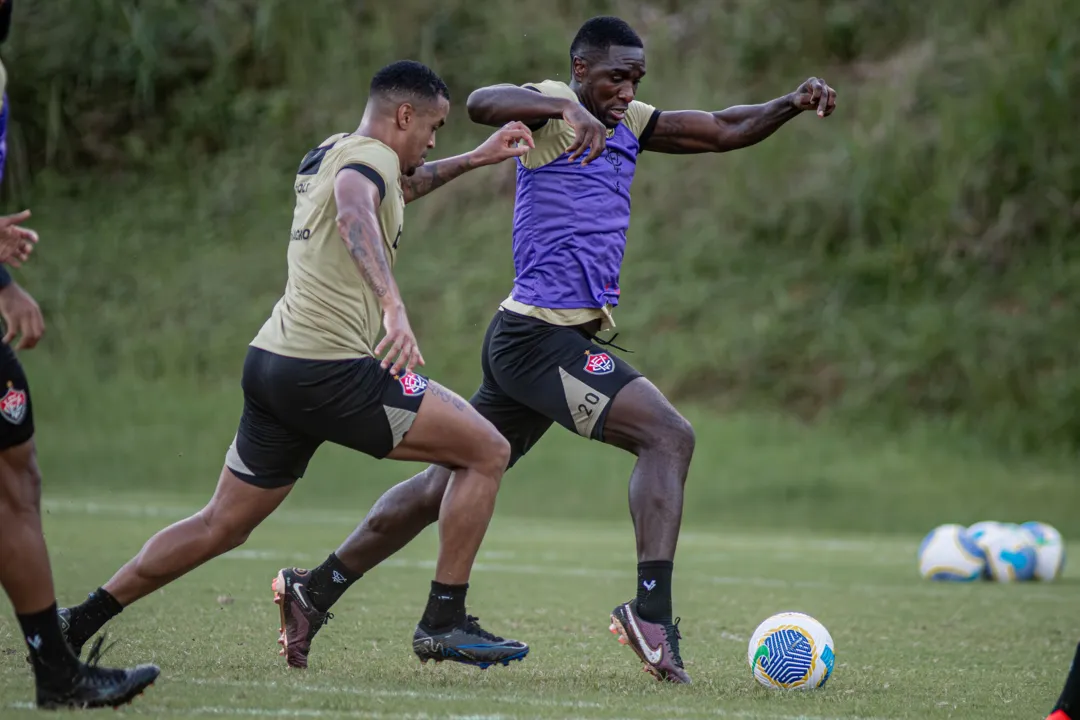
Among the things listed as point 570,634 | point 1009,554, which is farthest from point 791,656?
point 1009,554

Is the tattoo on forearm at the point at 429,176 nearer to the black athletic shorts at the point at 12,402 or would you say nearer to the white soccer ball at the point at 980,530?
the black athletic shorts at the point at 12,402

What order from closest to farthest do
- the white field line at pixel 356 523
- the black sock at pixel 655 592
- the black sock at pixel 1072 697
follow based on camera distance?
the black sock at pixel 1072 697 < the black sock at pixel 655 592 < the white field line at pixel 356 523

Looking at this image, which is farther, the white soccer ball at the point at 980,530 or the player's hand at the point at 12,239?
the white soccer ball at the point at 980,530

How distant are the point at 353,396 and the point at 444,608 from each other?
0.92 meters

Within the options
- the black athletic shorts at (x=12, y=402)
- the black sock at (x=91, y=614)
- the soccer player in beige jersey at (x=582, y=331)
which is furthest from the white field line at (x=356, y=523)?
the black athletic shorts at (x=12, y=402)

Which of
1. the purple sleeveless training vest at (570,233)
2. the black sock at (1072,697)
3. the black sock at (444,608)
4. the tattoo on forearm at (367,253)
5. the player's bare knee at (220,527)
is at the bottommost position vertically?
the black sock at (444,608)

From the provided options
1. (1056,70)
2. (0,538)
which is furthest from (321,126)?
(0,538)

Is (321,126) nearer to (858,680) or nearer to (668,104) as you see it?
(668,104)

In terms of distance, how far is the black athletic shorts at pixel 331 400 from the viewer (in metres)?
5.79

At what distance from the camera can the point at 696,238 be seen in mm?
23266

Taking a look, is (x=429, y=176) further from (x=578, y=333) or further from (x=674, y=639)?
(x=674, y=639)

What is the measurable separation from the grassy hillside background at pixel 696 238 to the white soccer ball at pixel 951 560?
5.53m

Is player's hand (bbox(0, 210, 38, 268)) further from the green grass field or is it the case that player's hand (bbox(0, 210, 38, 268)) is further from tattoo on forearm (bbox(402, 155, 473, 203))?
tattoo on forearm (bbox(402, 155, 473, 203))

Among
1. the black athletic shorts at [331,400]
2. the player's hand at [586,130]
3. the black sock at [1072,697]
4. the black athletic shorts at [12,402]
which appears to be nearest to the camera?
the black sock at [1072,697]
